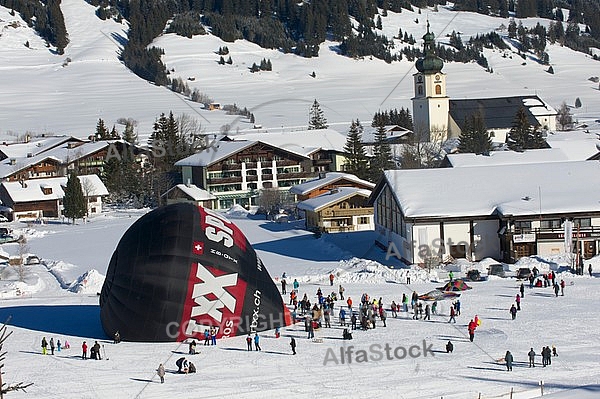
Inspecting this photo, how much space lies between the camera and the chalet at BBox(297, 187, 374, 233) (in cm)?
5825

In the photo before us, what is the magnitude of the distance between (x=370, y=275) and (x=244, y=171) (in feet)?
120

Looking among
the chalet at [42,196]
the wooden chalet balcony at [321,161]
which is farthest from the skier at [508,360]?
the wooden chalet balcony at [321,161]

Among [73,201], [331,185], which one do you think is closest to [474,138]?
[331,185]

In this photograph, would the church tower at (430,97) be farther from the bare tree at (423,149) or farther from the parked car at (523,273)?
the parked car at (523,273)

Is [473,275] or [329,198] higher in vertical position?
[329,198]

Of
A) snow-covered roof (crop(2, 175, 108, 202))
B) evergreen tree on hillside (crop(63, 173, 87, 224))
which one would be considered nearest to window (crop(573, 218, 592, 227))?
evergreen tree on hillside (crop(63, 173, 87, 224))

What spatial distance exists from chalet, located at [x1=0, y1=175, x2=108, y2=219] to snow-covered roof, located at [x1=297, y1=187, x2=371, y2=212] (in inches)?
800

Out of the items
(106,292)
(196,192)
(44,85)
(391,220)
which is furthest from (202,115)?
(106,292)

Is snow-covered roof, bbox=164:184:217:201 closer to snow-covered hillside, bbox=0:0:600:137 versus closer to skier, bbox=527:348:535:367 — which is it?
snow-covered hillside, bbox=0:0:600:137

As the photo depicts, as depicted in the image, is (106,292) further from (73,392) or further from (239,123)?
(239,123)

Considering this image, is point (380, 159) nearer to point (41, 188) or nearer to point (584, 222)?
point (41, 188)

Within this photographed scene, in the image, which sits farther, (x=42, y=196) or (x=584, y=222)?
(x=42, y=196)

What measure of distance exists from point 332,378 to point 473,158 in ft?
115

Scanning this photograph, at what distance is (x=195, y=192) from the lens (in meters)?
74.0
